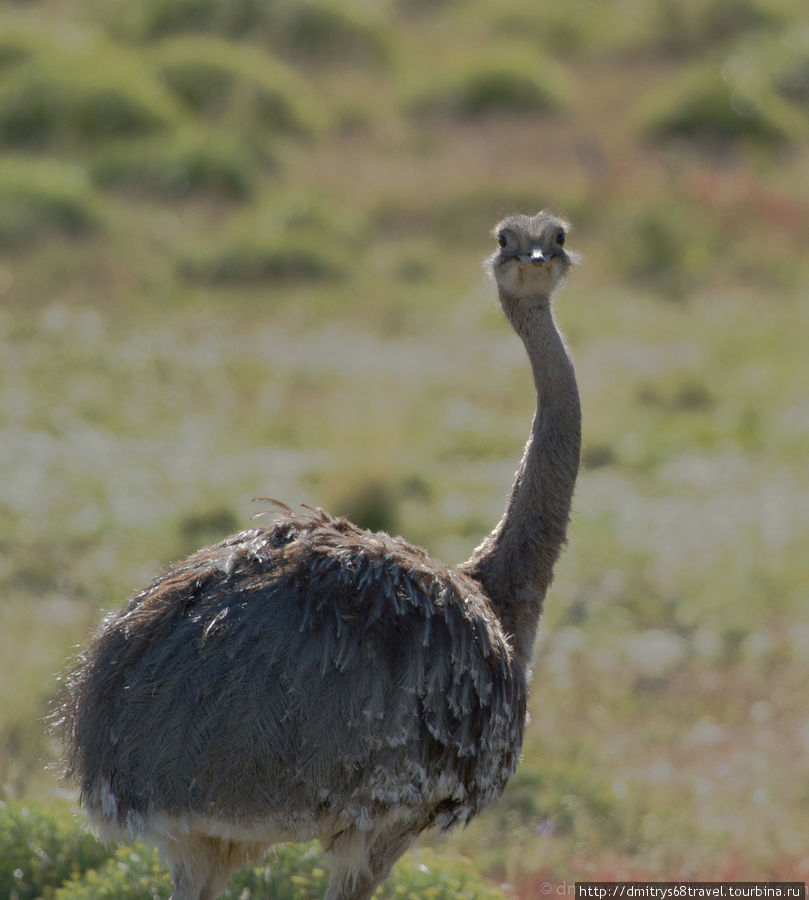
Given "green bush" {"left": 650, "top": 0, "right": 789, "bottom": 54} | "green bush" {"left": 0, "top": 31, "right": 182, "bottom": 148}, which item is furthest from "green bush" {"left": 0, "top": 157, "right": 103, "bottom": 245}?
"green bush" {"left": 650, "top": 0, "right": 789, "bottom": 54}

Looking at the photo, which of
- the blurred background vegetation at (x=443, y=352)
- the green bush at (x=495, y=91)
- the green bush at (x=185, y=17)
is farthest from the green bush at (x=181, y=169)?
the green bush at (x=185, y=17)

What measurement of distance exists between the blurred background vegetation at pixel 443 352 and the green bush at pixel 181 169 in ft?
0.15

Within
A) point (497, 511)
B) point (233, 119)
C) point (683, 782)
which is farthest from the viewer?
point (233, 119)

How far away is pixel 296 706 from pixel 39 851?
1419 millimetres

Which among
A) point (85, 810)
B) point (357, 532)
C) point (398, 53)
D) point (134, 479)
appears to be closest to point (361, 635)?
point (357, 532)

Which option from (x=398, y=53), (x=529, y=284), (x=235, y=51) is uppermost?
(x=398, y=53)

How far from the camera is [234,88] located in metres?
18.3

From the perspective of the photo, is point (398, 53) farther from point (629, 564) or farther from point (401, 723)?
point (401, 723)

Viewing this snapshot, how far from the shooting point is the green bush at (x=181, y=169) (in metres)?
16.0

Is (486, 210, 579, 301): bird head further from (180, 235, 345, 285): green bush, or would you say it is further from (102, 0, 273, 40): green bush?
(102, 0, 273, 40): green bush

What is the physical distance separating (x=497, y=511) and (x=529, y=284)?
4896 mm

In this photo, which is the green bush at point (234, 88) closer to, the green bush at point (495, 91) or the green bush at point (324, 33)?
the green bush at point (495, 91)

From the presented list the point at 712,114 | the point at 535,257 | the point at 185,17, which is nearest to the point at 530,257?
the point at 535,257

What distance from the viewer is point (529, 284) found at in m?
4.30
